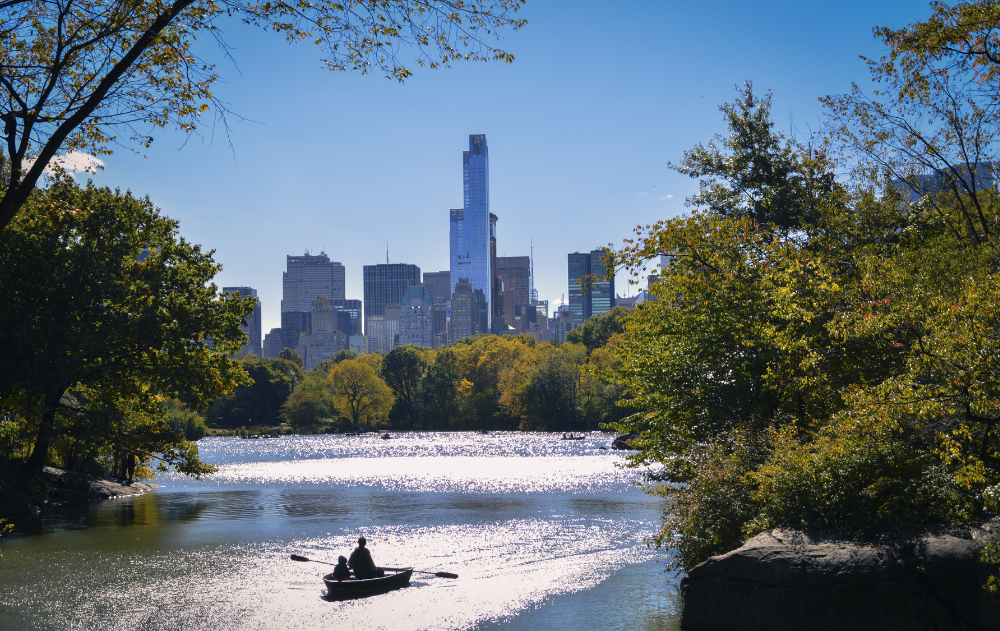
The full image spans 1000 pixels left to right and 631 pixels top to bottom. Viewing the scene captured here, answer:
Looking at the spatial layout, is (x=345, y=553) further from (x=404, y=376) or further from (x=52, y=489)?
(x=404, y=376)

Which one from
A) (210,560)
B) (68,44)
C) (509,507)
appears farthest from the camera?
(509,507)

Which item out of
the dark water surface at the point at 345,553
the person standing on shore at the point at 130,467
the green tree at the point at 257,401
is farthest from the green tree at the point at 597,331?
the person standing on shore at the point at 130,467

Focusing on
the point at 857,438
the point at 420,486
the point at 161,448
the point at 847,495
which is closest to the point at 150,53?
the point at 857,438

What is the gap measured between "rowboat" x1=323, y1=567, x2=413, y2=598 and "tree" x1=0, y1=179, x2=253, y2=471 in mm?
11477

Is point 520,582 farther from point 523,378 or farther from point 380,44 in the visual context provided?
point 523,378

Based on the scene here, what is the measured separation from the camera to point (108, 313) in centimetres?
2466

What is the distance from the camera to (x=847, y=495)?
36.5 ft

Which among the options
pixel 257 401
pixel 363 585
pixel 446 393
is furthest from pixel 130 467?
pixel 257 401

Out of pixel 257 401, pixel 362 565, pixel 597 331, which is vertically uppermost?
pixel 597 331

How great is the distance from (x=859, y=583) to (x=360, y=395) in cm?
9617

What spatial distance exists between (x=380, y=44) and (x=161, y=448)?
2253cm

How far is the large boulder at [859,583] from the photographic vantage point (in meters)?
9.59

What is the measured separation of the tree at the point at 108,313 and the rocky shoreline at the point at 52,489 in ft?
4.60

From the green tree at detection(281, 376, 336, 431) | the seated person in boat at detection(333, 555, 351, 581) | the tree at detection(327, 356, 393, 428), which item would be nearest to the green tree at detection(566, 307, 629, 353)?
the tree at detection(327, 356, 393, 428)
